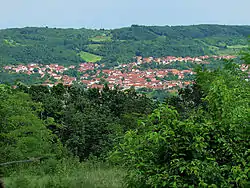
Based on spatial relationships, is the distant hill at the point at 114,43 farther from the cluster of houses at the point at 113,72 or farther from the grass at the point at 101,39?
the cluster of houses at the point at 113,72

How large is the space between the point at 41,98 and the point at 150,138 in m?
20.1

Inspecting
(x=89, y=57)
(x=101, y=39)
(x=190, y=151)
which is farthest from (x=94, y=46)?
(x=190, y=151)

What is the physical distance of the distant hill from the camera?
360 feet

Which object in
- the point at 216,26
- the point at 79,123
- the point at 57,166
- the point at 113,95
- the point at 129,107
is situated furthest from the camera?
the point at 216,26

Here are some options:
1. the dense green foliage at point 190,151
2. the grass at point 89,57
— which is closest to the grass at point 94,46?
the grass at point 89,57

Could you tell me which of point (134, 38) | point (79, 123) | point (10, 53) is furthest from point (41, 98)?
point (134, 38)

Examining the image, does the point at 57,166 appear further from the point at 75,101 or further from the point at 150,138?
the point at 75,101

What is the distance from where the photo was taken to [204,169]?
Answer: 398cm

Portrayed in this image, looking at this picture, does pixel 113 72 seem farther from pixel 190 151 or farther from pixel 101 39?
pixel 190 151

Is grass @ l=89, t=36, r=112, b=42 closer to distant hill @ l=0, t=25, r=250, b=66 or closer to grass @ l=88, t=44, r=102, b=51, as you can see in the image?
distant hill @ l=0, t=25, r=250, b=66

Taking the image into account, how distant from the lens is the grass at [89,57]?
110812 millimetres

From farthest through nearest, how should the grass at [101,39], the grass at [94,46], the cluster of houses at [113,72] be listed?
the grass at [101,39]
the grass at [94,46]
the cluster of houses at [113,72]

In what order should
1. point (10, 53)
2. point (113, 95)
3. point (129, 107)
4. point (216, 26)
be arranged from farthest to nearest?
point (216, 26) → point (10, 53) → point (113, 95) → point (129, 107)

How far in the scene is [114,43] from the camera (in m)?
A: 125
